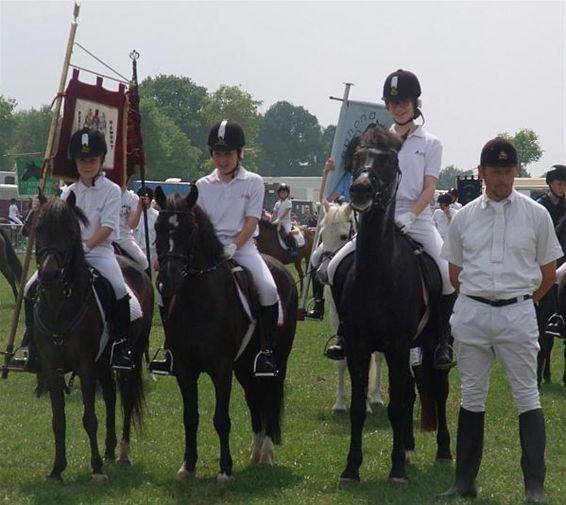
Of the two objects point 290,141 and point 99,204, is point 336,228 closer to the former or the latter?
point 99,204

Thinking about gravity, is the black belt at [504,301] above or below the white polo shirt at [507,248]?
below

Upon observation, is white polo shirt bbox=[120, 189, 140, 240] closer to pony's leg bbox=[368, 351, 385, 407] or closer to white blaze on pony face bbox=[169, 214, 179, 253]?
pony's leg bbox=[368, 351, 385, 407]

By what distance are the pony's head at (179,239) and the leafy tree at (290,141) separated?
147 meters

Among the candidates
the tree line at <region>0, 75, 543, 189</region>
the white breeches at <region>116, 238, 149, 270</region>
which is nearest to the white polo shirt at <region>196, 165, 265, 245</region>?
the white breeches at <region>116, 238, 149, 270</region>

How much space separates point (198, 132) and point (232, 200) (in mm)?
125885

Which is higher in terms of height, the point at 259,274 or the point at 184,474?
the point at 259,274

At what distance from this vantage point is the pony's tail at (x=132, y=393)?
33.8ft

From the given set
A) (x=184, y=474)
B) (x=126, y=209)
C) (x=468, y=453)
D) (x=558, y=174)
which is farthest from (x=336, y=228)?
(x=468, y=453)

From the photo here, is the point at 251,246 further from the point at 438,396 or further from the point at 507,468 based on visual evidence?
the point at 507,468

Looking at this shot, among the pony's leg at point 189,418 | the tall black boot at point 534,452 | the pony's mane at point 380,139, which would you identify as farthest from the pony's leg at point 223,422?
the tall black boot at point 534,452

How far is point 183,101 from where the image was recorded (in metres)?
135

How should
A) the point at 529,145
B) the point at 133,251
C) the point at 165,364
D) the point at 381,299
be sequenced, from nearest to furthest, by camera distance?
the point at 381,299 < the point at 165,364 < the point at 133,251 < the point at 529,145

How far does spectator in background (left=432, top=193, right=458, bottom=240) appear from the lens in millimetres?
23688

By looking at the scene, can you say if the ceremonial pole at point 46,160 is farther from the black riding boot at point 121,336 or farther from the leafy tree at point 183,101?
the leafy tree at point 183,101
